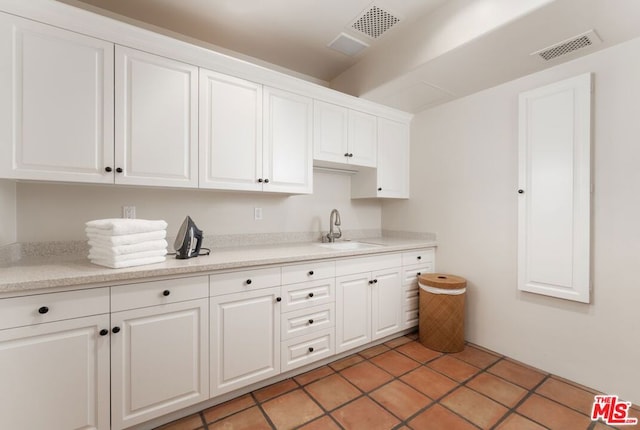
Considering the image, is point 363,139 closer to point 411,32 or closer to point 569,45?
point 411,32

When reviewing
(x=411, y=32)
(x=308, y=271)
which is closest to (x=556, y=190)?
(x=411, y=32)

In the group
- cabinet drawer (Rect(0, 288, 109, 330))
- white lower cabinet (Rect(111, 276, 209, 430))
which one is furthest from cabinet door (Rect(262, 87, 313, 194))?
cabinet drawer (Rect(0, 288, 109, 330))

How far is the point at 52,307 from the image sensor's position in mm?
1232

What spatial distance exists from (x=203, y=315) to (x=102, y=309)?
48 centimetres

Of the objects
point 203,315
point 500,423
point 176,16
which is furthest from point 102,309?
point 500,423

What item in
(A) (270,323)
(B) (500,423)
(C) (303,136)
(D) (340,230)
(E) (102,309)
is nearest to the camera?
(E) (102,309)

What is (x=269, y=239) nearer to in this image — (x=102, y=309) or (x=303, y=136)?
(x=303, y=136)

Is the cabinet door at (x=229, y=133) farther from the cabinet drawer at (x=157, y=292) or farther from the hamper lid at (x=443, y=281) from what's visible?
the hamper lid at (x=443, y=281)

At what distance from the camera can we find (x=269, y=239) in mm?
2559

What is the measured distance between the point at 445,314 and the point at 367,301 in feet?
2.26

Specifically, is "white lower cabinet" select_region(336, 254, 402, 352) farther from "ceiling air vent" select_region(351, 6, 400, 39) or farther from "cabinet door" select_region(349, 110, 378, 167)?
"ceiling air vent" select_region(351, 6, 400, 39)

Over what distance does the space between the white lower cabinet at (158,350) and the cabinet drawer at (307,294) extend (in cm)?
53
